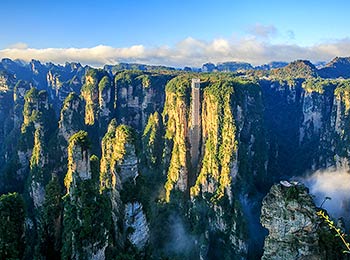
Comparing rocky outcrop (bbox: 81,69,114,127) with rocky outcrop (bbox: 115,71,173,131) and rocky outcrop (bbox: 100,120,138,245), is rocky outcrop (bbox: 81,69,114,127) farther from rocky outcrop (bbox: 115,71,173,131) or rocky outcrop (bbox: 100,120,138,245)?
rocky outcrop (bbox: 100,120,138,245)

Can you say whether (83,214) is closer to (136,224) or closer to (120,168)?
(136,224)

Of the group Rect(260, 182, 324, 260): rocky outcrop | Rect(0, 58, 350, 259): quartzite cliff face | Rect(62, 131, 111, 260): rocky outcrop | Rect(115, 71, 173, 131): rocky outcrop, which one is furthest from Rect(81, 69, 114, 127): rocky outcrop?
Rect(260, 182, 324, 260): rocky outcrop

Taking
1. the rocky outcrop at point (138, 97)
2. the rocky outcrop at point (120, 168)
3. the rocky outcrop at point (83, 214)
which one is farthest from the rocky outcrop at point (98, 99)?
the rocky outcrop at point (83, 214)

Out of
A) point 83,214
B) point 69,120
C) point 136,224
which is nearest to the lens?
point 83,214

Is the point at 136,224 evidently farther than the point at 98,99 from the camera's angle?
No

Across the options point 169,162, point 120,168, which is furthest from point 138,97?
point 120,168

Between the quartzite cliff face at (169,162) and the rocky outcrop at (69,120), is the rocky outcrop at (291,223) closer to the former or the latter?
the quartzite cliff face at (169,162)

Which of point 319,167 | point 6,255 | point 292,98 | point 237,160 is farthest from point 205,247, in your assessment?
point 292,98
